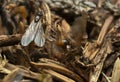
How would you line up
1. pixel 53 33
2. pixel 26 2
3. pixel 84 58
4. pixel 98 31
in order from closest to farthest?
pixel 84 58 → pixel 53 33 → pixel 98 31 → pixel 26 2

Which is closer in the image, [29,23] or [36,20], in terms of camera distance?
[36,20]

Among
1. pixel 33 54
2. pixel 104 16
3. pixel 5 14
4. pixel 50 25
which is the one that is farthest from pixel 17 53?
pixel 104 16

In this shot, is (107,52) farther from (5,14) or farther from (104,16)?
(5,14)

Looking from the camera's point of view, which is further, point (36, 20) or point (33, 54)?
point (36, 20)

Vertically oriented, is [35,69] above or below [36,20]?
below

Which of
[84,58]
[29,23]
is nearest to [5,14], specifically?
[29,23]

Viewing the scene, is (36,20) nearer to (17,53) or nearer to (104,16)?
(17,53)

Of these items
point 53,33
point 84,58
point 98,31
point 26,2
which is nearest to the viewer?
point 84,58
